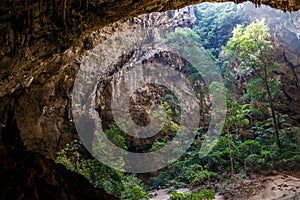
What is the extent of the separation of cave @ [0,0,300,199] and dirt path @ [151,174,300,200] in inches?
173

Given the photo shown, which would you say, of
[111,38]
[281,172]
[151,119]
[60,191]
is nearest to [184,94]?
[151,119]

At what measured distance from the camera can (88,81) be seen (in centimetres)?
1367

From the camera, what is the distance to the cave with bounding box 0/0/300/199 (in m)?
4.55

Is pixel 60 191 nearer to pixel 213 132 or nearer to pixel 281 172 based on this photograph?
pixel 281 172

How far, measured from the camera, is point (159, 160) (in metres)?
16.0

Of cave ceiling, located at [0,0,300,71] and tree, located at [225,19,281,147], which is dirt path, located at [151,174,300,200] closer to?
tree, located at [225,19,281,147]

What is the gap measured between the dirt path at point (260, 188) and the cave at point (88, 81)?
14.4 feet

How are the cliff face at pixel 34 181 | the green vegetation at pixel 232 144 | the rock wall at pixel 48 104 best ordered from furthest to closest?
the rock wall at pixel 48 104 → the green vegetation at pixel 232 144 → the cliff face at pixel 34 181

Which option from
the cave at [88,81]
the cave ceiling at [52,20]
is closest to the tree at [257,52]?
the cave at [88,81]

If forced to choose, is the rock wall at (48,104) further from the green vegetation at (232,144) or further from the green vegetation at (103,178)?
the green vegetation at (103,178)

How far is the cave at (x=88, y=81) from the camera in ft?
14.9

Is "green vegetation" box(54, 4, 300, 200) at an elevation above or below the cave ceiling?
below

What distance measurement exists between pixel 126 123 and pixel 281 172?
29.5 feet

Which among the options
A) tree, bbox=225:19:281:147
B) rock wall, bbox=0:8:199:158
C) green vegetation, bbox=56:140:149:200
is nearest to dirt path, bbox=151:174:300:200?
green vegetation, bbox=56:140:149:200
